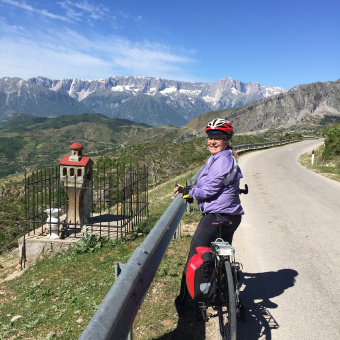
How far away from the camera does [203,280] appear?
2.96m

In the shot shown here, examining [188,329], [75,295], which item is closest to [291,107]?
[75,295]

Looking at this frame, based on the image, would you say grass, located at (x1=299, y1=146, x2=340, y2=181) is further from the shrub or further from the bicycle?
the bicycle

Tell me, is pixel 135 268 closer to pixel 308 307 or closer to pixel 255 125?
pixel 308 307

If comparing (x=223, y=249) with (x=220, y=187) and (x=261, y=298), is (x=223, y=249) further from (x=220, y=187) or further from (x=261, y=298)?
(x=261, y=298)

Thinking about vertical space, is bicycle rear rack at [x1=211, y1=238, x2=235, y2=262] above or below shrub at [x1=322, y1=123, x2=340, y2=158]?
below

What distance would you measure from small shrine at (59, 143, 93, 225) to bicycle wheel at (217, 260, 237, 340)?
5.69 meters

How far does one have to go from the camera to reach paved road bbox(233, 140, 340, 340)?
3506mm

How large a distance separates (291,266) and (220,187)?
2694 mm

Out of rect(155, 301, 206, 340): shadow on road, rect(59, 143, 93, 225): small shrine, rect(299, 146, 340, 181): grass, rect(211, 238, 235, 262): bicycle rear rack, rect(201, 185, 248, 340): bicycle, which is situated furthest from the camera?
rect(299, 146, 340, 181): grass

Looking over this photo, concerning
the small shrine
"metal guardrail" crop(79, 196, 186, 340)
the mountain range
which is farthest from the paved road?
the mountain range

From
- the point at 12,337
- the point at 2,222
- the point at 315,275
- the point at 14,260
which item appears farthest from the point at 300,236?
the point at 2,222

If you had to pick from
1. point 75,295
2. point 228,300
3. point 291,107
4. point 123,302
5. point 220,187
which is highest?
point 291,107

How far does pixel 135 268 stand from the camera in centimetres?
269

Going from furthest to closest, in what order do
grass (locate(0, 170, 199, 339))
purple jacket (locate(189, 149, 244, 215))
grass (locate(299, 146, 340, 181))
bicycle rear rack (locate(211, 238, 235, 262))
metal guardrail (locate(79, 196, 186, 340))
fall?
1. grass (locate(299, 146, 340, 181))
2. grass (locate(0, 170, 199, 339))
3. purple jacket (locate(189, 149, 244, 215))
4. bicycle rear rack (locate(211, 238, 235, 262))
5. metal guardrail (locate(79, 196, 186, 340))
